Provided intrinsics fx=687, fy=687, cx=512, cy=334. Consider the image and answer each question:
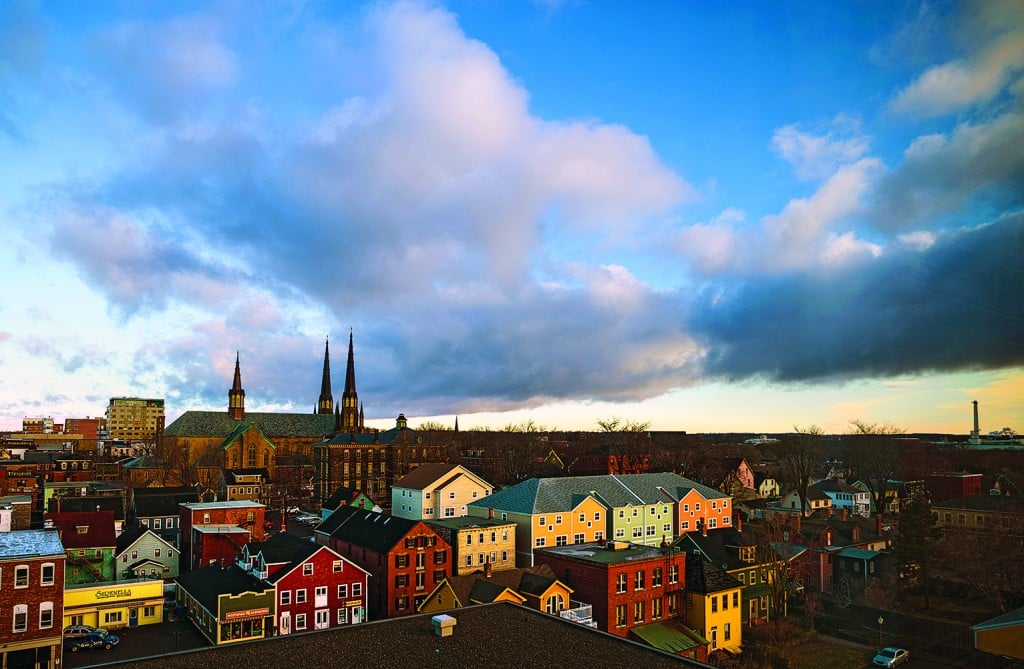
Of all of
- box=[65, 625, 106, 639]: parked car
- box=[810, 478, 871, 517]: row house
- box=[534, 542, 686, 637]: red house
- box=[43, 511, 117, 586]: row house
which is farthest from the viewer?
box=[810, 478, 871, 517]: row house

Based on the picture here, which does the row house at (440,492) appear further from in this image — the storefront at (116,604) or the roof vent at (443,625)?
the roof vent at (443,625)

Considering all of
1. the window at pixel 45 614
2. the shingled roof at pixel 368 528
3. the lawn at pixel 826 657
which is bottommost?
the lawn at pixel 826 657

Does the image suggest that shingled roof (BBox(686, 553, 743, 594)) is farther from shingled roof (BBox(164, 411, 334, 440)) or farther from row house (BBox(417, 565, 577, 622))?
shingled roof (BBox(164, 411, 334, 440))

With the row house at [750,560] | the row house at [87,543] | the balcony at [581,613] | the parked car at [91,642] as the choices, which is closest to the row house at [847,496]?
the row house at [750,560]

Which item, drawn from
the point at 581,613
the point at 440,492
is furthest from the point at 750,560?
the point at 440,492

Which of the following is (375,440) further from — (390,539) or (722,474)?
(390,539)

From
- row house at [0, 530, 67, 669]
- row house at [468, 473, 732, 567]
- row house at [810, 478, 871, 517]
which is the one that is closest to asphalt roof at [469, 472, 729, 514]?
row house at [468, 473, 732, 567]
